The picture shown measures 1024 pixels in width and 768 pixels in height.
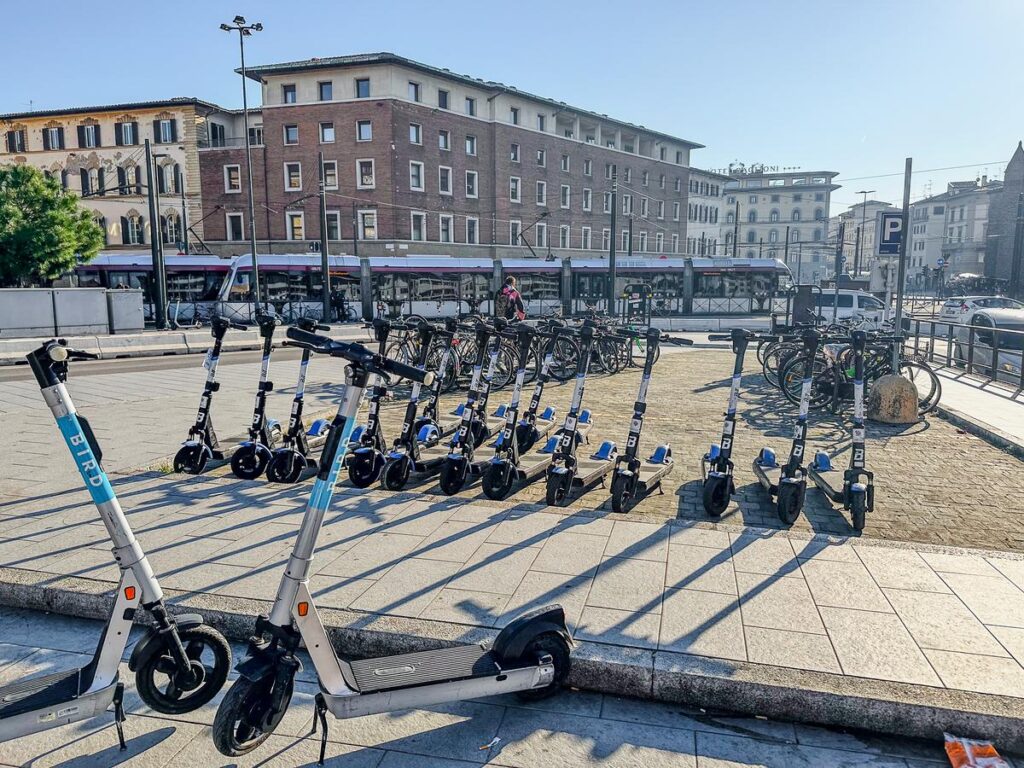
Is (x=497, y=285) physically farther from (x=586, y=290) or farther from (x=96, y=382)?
(x=96, y=382)

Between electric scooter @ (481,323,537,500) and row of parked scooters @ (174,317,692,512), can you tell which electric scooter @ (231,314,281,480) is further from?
electric scooter @ (481,323,537,500)

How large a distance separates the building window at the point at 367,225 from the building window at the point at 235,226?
27.8 ft

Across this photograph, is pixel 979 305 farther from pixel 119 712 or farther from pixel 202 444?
pixel 119 712

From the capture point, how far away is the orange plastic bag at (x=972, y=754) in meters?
2.72

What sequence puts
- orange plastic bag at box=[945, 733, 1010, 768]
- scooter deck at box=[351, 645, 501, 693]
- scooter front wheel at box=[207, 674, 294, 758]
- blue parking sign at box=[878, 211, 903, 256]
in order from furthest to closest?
blue parking sign at box=[878, 211, 903, 256] → scooter deck at box=[351, 645, 501, 693] → orange plastic bag at box=[945, 733, 1010, 768] → scooter front wheel at box=[207, 674, 294, 758]

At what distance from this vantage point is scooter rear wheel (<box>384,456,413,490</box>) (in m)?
5.89

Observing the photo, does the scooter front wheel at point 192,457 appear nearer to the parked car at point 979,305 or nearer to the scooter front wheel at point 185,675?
the scooter front wheel at point 185,675

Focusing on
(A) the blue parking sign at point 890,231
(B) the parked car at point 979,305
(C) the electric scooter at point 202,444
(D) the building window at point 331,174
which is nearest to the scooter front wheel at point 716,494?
(C) the electric scooter at point 202,444

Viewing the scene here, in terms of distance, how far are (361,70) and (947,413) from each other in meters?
42.6

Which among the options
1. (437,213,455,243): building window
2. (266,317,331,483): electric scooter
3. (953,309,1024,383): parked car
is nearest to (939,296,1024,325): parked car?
(953,309,1024,383): parked car

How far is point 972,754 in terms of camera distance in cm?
276

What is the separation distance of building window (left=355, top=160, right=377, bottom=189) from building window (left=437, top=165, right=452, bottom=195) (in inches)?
183

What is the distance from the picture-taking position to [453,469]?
5.80 metres

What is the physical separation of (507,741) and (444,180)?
1864 inches
